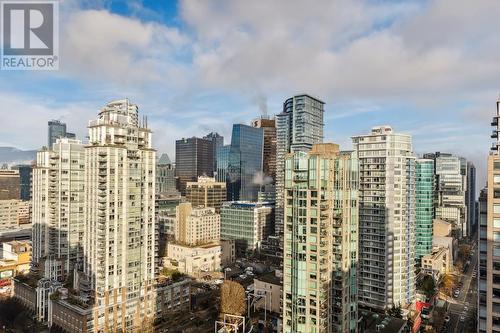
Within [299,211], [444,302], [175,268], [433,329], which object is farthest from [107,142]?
[444,302]

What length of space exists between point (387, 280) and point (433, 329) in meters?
15.4

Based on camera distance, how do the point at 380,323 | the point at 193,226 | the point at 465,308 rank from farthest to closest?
the point at 193,226 < the point at 465,308 < the point at 380,323

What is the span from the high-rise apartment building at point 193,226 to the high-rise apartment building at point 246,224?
49.0 feet

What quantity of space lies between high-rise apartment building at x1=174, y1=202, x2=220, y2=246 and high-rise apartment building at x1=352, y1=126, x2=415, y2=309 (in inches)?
2618

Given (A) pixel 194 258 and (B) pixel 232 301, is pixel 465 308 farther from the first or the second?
(A) pixel 194 258

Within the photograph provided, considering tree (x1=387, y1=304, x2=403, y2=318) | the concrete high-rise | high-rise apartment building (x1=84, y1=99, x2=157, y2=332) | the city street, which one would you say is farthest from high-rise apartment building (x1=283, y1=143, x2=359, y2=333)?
the concrete high-rise

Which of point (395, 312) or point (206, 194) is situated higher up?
point (206, 194)

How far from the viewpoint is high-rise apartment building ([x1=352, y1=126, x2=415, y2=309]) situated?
76.1 m

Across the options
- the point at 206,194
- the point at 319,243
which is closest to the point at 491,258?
the point at 319,243

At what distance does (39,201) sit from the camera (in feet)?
298

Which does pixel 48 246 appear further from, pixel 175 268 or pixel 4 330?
pixel 175 268

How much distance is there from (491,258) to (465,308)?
60.8m

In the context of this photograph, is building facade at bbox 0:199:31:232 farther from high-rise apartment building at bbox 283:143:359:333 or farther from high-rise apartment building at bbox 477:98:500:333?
high-rise apartment building at bbox 477:98:500:333

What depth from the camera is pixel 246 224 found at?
145250 millimetres
